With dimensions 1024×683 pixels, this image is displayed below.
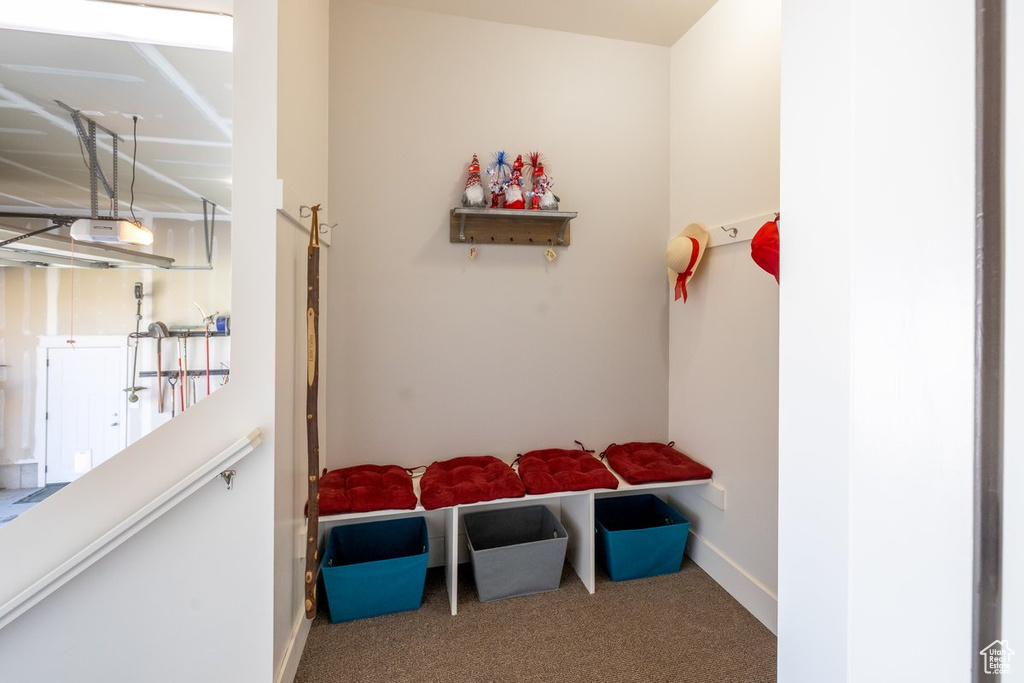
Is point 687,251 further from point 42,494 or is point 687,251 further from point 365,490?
point 42,494

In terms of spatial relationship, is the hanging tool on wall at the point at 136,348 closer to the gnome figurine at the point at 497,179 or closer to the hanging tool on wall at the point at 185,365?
the hanging tool on wall at the point at 185,365

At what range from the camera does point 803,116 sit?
2.40ft

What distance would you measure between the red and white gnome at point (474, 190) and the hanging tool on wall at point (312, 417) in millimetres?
757

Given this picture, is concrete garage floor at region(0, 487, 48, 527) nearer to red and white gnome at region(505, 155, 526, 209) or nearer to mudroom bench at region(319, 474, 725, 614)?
mudroom bench at region(319, 474, 725, 614)

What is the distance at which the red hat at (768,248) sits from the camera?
147cm

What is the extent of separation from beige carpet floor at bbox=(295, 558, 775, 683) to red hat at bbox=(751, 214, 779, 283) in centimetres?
147

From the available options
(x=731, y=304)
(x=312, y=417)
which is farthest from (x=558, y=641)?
(x=731, y=304)

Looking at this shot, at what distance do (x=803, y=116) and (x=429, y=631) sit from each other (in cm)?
205

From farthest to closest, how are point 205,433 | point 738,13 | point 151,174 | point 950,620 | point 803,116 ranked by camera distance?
point 738,13 < point 151,174 < point 205,433 < point 803,116 < point 950,620

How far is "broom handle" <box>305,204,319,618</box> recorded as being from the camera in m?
1.54

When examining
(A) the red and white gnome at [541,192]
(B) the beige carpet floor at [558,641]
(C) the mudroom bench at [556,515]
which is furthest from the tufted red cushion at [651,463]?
(A) the red and white gnome at [541,192]

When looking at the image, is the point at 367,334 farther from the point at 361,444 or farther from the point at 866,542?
the point at 866,542

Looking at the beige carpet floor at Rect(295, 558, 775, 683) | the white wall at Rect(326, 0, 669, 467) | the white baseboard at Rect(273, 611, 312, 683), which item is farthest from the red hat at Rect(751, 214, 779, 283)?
the white baseboard at Rect(273, 611, 312, 683)

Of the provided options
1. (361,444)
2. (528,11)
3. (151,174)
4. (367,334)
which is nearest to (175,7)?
(151,174)
